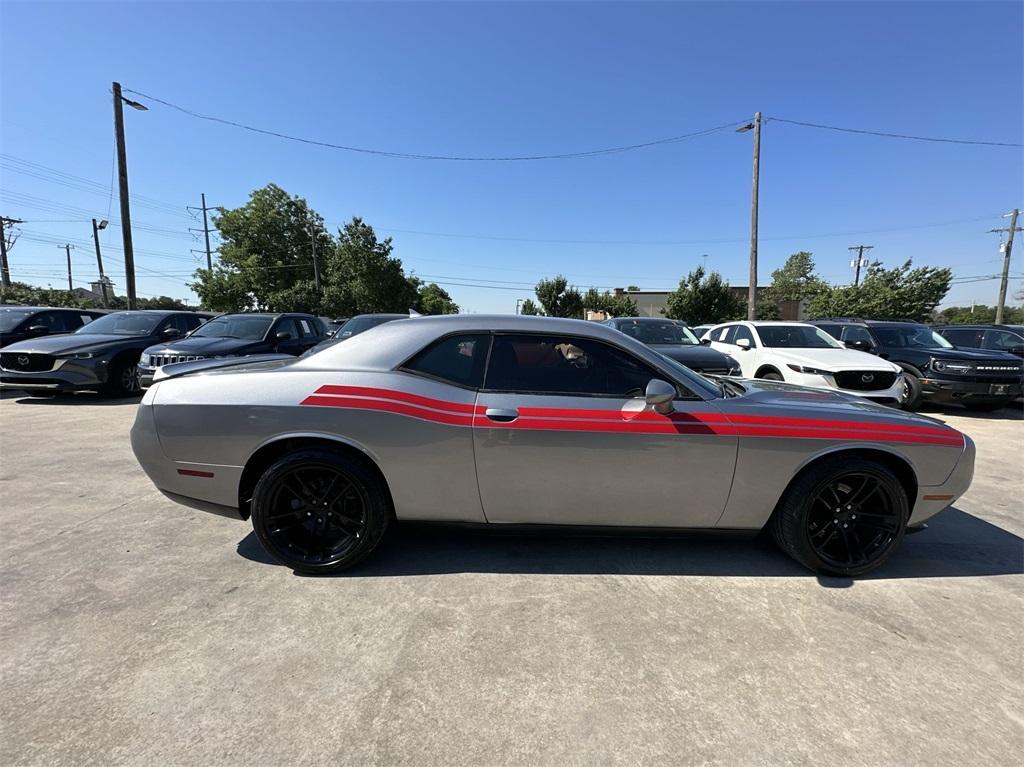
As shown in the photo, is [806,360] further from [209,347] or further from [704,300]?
[704,300]

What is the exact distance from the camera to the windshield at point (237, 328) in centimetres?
792

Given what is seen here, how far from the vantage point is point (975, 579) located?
2803 millimetres

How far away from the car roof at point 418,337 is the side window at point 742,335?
6.47 metres

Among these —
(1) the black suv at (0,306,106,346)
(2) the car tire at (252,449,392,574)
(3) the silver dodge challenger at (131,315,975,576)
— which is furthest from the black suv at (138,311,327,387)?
(2) the car tire at (252,449,392,574)

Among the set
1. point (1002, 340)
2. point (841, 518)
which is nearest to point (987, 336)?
point (1002, 340)

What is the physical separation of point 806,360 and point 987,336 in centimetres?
724

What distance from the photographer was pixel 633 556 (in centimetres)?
296

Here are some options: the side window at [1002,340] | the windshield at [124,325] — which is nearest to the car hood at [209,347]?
the windshield at [124,325]

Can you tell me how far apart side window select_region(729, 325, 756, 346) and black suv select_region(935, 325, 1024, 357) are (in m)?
4.69

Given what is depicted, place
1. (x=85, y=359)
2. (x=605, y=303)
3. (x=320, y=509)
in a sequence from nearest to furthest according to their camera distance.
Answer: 1. (x=320, y=509)
2. (x=85, y=359)
3. (x=605, y=303)

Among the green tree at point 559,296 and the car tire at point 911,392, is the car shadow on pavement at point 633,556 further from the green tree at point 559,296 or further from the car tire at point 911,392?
the green tree at point 559,296

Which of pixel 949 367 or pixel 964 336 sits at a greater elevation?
pixel 964 336

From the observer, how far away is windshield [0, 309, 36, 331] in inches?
362

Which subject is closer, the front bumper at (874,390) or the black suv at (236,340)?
the front bumper at (874,390)
